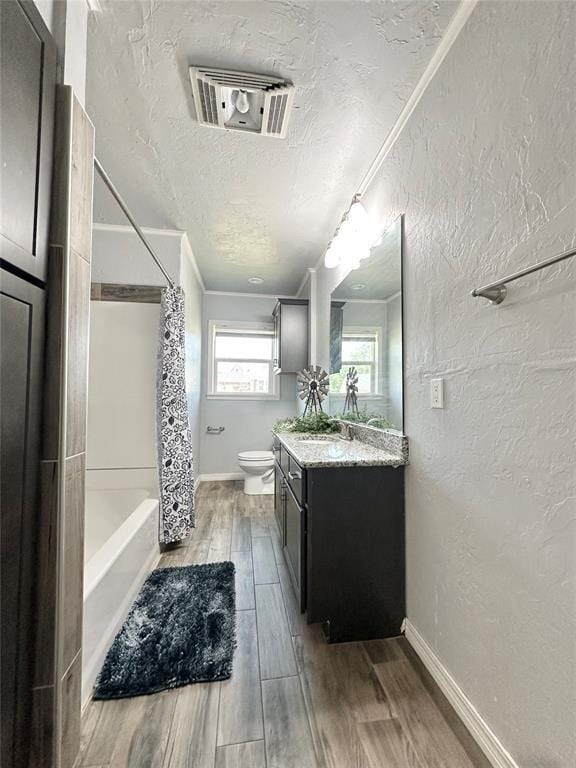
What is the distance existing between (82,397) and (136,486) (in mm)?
1744

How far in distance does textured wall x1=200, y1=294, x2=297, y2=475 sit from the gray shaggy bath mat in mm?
2194

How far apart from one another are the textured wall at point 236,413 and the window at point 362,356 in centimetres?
187

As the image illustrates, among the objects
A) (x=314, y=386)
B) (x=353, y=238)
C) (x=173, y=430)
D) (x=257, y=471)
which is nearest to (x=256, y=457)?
(x=257, y=471)

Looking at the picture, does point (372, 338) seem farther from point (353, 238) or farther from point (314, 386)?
point (314, 386)

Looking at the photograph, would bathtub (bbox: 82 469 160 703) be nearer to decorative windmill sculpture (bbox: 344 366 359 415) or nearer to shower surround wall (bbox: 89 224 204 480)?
shower surround wall (bbox: 89 224 204 480)

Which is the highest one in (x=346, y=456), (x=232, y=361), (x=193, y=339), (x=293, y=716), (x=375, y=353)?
(x=193, y=339)

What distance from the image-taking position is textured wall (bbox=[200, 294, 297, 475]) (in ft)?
13.4

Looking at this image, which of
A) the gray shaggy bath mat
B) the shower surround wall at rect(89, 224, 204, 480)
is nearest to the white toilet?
the shower surround wall at rect(89, 224, 204, 480)

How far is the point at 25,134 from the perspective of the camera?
752 mm

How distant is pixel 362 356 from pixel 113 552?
5.59 feet

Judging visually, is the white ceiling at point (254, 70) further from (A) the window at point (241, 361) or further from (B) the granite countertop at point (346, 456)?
(A) the window at point (241, 361)

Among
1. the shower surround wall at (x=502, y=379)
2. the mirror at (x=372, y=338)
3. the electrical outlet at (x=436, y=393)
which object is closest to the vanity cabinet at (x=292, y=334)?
the mirror at (x=372, y=338)

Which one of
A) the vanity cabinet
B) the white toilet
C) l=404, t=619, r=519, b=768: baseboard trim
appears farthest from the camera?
the vanity cabinet

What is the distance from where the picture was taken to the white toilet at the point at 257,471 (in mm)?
3416
